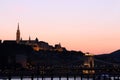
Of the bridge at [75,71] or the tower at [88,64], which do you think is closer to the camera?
the bridge at [75,71]

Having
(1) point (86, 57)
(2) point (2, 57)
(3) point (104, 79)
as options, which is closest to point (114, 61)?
(1) point (86, 57)

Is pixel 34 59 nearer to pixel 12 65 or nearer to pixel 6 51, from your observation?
pixel 6 51

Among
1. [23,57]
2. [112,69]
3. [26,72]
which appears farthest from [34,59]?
[26,72]

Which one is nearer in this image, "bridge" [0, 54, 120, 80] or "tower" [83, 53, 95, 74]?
"bridge" [0, 54, 120, 80]

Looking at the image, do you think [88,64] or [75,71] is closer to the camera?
[75,71]

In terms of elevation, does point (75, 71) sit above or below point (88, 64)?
below

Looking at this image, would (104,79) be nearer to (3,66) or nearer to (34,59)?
(3,66)

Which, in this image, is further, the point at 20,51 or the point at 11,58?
the point at 20,51

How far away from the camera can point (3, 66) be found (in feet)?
429

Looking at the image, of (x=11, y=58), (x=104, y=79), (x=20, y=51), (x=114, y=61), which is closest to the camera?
(x=104, y=79)

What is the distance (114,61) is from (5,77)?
6841 cm

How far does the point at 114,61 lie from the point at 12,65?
49.7m

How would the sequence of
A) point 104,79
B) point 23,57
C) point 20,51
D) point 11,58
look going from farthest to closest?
point 20,51 → point 23,57 → point 11,58 → point 104,79

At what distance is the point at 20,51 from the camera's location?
168 meters
